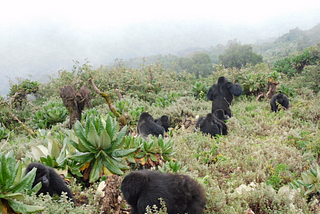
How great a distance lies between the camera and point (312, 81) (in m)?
9.68

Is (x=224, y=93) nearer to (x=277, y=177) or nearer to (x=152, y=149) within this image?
(x=277, y=177)

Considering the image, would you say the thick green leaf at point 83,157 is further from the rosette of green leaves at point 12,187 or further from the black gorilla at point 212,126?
the black gorilla at point 212,126

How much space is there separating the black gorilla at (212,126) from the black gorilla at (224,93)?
1.32 meters

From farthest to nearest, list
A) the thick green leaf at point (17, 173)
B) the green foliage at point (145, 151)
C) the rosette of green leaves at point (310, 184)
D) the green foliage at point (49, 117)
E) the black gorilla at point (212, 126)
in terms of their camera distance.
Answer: the green foliage at point (49, 117), the black gorilla at point (212, 126), the green foliage at point (145, 151), the rosette of green leaves at point (310, 184), the thick green leaf at point (17, 173)

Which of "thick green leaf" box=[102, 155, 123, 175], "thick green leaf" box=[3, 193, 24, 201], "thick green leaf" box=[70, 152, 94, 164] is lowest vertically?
"thick green leaf" box=[102, 155, 123, 175]

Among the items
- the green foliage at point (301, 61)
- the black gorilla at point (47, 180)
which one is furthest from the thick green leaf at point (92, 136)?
the green foliage at point (301, 61)

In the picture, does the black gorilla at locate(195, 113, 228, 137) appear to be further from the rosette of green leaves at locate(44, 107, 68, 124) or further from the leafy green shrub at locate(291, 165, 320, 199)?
the rosette of green leaves at locate(44, 107, 68, 124)

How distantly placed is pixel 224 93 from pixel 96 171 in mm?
4910

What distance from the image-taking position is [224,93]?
262 inches

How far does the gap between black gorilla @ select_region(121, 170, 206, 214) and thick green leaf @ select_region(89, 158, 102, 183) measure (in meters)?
0.72

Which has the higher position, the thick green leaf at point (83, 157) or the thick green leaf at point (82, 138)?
the thick green leaf at point (82, 138)

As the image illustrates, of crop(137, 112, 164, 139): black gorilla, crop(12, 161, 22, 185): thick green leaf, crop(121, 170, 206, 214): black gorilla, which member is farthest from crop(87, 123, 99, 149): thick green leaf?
crop(137, 112, 164, 139): black gorilla

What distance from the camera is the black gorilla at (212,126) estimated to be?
16.9 ft

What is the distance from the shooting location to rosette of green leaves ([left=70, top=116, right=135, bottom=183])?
266 cm
